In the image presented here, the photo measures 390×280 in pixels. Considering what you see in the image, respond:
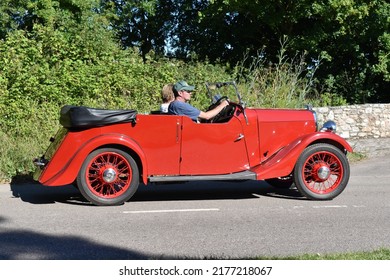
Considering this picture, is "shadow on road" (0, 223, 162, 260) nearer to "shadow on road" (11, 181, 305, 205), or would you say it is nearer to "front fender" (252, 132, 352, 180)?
"shadow on road" (11, 181, 305, 205)

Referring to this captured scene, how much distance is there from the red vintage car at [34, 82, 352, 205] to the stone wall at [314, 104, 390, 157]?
8.55 metres

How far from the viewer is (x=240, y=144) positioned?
27.8 feet

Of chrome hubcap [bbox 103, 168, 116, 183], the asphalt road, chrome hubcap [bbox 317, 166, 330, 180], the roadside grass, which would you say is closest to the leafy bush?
the asphalt road

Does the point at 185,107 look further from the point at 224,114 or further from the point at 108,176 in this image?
the point at 108,176

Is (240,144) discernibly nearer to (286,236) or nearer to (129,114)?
(129,114)

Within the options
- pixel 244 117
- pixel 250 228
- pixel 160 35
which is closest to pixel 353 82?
pixel 160 35

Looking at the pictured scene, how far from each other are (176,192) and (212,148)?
154 cm

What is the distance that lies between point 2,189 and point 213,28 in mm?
19496

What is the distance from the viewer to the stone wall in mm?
17438

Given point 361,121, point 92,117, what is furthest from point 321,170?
point 361,121

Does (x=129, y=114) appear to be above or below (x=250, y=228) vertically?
above

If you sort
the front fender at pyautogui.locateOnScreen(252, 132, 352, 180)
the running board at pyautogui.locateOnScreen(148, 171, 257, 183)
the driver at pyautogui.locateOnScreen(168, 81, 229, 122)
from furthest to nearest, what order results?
the driver at pyautogui.locateOnScreen(168, 81, 229, 122) → the front fender at pyautogui.locateOnScreen(252, 132, 352, 180) → the running board at pyautogui.locateOnScreen(148, 171, 257, 183)

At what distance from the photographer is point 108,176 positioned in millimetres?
8078

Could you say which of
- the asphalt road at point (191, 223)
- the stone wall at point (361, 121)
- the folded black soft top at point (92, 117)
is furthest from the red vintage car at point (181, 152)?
the stone wall at point (361, 121)
